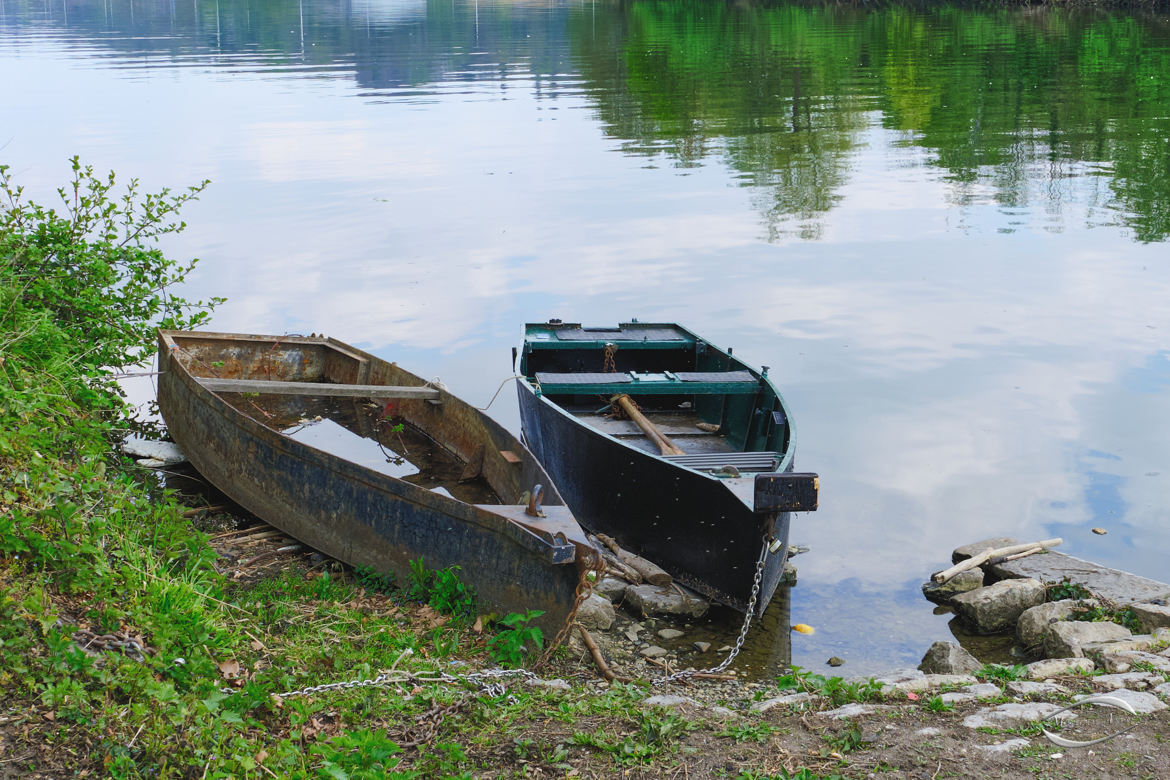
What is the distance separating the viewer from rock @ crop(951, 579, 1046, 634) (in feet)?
26.7

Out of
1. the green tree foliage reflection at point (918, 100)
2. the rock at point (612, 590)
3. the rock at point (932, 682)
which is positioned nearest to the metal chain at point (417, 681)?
the rock at point (932, 682)

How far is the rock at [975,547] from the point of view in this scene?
9125 millimetres

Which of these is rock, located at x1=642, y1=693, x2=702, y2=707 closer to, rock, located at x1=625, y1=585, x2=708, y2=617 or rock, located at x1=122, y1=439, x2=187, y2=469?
rock, located at x1=625, y1=585, x2=708, y2=617

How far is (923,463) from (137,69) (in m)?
53.5

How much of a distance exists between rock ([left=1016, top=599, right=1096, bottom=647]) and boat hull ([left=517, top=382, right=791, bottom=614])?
178 cm

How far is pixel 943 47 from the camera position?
47281 millimetres

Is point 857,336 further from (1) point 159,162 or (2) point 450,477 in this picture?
(1) point 159,162

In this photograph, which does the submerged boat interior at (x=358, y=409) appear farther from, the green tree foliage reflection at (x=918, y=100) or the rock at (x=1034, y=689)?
the green tree foliage reflection at (x=918, y=100)

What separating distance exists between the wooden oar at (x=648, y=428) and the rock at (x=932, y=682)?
331 centimetres

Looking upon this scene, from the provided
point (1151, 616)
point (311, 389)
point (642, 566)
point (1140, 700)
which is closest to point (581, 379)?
point (642, 566)

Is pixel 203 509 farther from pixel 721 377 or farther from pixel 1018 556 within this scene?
pixel 1018 556

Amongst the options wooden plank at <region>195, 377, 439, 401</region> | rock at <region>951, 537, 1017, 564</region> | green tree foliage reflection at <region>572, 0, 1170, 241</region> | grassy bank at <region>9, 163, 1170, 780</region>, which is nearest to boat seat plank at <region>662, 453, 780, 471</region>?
grassy bank at <region>9, 163, 1170, 780</region>

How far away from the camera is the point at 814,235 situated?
68.3ft

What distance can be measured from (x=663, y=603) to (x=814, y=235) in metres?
13.9
